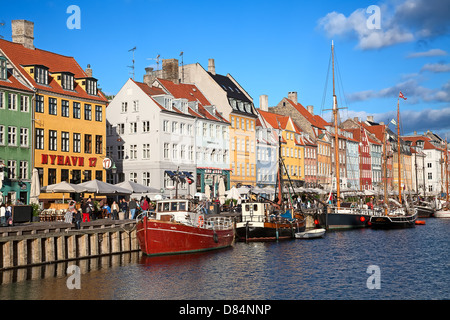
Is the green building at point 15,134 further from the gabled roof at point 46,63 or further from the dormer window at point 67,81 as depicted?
the dormer window at point 67,81

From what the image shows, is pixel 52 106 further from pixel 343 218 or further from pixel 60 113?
pixel 343 218

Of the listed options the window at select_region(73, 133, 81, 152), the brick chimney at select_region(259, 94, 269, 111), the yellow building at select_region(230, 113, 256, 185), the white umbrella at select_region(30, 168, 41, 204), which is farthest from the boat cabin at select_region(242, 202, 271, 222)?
the brick chimney at select_region(259, 94, 269, 111)

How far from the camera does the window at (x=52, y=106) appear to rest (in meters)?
54.9

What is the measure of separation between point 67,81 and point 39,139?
6.50 m

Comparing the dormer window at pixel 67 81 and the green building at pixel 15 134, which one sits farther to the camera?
the dormer window at pixel 67 81

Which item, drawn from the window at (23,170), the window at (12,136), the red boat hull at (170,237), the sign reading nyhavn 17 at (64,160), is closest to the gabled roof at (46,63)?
the window at (12,136)

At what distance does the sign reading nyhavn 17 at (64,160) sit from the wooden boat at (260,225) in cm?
1623

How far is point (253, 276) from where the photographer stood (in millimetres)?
31719

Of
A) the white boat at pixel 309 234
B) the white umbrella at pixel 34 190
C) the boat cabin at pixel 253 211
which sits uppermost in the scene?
the white umbrella at pixel 34 190

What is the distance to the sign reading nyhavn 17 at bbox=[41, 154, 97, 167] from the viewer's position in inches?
2129

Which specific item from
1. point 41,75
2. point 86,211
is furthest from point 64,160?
point 86,211

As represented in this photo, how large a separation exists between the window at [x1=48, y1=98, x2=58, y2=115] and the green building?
2.17 metres
